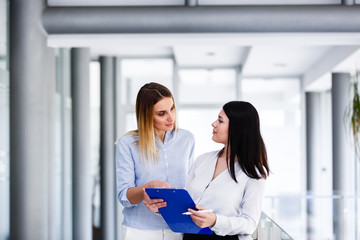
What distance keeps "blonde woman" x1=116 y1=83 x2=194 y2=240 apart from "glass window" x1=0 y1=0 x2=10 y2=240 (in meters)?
2.64

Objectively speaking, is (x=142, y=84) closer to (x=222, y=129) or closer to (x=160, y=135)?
(x=160, y=135)

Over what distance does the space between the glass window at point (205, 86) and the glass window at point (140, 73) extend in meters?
0.31

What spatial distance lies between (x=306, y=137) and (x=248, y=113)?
797cm

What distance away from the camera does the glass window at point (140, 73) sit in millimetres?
8844

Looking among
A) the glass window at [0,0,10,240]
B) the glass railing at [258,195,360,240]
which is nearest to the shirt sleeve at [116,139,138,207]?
the glass railing at [258,195,360,240]

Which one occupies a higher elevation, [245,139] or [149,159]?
[245,139]

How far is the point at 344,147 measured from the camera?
24.9 ft

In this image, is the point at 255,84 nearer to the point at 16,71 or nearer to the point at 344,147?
the point at 344,147

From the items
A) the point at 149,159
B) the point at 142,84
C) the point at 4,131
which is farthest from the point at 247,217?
the point at 142,84

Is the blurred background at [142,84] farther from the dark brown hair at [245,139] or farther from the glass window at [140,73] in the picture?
the dark brown hair at [245,139]

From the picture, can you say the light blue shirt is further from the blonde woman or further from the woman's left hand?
the woman's left hand

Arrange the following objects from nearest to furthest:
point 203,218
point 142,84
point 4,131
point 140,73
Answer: point 203,218 → point 4,131 → point 142,84 → point 140,73

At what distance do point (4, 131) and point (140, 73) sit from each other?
4.53 m

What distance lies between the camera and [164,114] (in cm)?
235
